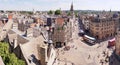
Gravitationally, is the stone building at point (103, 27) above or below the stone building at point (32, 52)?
below

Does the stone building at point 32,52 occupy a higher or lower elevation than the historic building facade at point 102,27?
higher

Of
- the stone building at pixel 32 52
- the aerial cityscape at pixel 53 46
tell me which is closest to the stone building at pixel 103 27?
the aerial cityscape at pixel 53 46

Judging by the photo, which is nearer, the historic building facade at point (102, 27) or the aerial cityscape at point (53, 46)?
the aerial cityscape at point (53, 46)

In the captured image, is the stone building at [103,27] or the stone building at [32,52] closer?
the stone building at [32,52]

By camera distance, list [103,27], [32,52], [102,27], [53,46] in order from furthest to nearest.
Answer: [103,27] < [102,27] < [53,46] < [32,52]

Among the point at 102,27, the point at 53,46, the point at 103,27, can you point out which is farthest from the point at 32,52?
the point at 103,27

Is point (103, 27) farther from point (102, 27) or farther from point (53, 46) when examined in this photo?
point (53, 46)

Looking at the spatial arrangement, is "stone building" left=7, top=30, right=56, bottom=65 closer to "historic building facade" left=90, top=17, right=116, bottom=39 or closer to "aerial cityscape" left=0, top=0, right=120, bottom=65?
"aerial cityscape" left=0, top=0, right=120, bottom=65

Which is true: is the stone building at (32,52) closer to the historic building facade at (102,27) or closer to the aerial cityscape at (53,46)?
the aerial cityscape at (53,46)

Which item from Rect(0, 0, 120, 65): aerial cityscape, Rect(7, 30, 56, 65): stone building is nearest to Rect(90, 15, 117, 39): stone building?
Rect(0, 0, 120, 65): aerial cityscape
